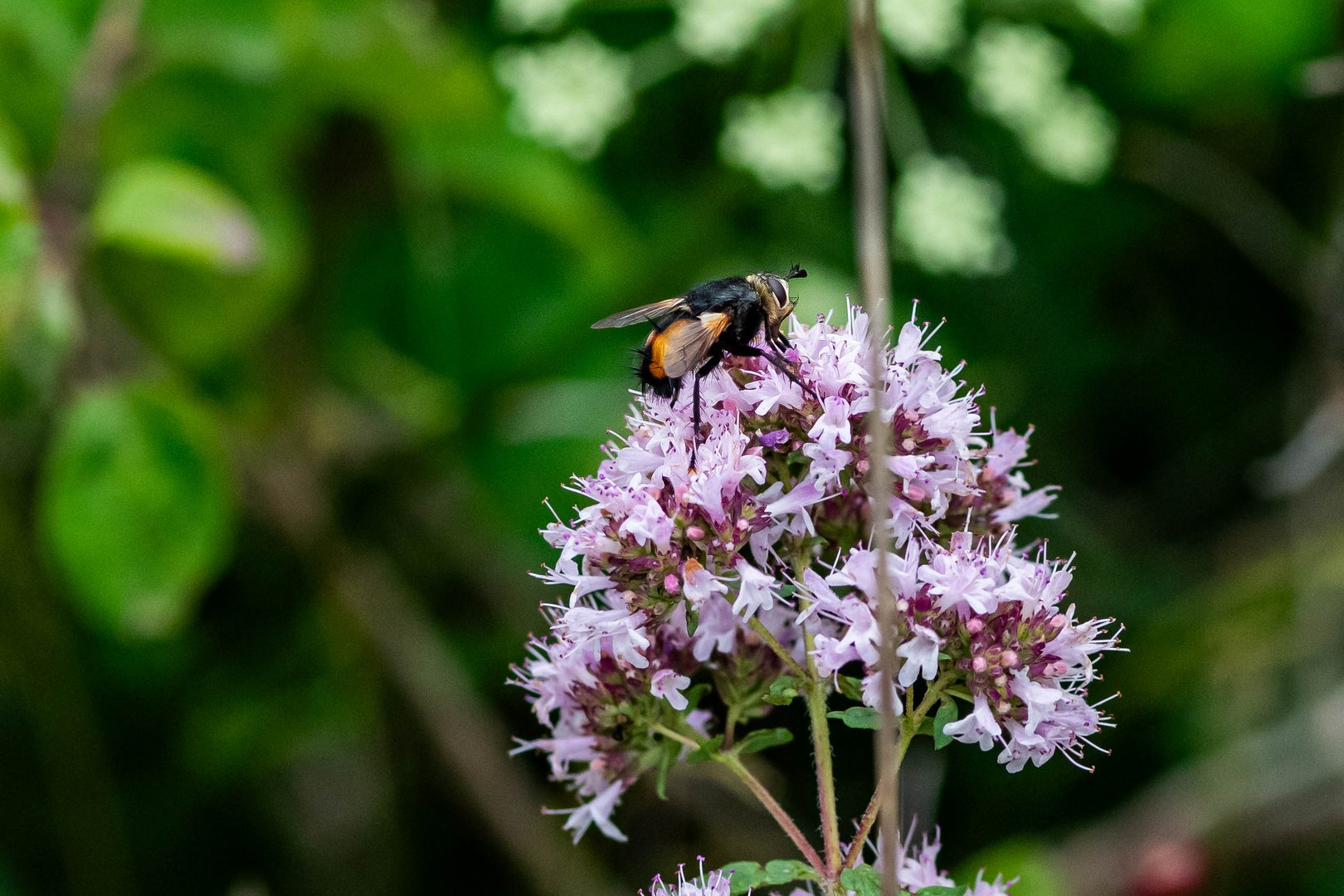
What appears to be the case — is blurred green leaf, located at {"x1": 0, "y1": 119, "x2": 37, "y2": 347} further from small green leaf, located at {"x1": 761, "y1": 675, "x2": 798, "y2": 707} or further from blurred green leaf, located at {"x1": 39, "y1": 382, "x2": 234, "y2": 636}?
small green leaf, located at {"x1": 761, "y1": 675, "x2": 798, "y2": 707}

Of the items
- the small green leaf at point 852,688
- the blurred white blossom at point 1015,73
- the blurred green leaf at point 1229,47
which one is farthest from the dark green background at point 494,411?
the small green leaf at point 852,688

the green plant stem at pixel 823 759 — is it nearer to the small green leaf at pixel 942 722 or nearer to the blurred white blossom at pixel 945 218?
the small green leaf at pixel 942 722

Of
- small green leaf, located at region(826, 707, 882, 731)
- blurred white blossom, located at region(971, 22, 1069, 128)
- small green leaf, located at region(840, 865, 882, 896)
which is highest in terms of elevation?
blurred white blossom, located at region(971, 22, 1069, 128)

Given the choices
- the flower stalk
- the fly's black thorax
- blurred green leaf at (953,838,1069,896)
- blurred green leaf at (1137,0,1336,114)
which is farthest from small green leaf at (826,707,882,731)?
blurred green leaf at (1137,0,1336,114)

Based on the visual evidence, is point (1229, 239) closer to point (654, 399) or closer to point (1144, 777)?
point (1144, 777)

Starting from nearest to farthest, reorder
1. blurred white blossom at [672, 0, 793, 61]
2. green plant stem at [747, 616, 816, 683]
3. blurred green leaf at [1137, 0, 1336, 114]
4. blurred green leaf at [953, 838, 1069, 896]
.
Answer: green plant stem at [747, 616, 816, 683], blurred green leaf at [953, 838, 1069, 896], blurred white blossom at [672, 0, 793, 61], blurred green leaf at [1137, 0, 1336, 114]

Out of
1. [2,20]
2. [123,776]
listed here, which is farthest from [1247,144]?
[123,776]

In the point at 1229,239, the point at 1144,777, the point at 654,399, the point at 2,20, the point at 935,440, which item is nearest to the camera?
the point at 935,440
